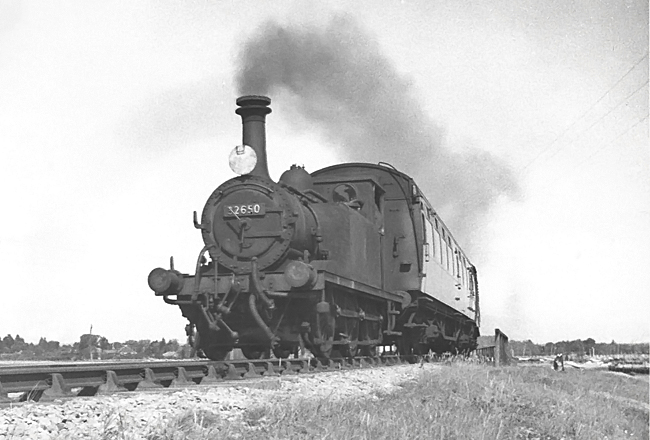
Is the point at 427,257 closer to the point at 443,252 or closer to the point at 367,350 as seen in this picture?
the point at 367,350

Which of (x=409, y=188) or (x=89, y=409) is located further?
(x=409, y=188)

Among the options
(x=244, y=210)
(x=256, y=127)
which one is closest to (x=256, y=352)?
(x=244, y=210)

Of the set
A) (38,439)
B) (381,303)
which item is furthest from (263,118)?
(38,439)

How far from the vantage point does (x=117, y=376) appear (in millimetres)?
7785

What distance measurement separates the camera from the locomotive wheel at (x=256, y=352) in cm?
1358

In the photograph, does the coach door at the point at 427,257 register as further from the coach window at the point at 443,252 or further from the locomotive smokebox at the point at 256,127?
the locomotive smokebox at the point at 256,127

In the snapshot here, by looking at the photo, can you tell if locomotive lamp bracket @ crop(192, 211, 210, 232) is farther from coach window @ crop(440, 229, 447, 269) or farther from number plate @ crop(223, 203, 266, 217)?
coach window @ crop(440, 229, 447, 269)

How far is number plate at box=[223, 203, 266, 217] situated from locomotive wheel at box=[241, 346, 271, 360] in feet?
7.69

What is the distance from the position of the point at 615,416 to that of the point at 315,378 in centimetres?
457

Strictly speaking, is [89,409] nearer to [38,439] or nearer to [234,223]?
[38,439]

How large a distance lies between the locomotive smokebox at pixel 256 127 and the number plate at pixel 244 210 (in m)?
0.60

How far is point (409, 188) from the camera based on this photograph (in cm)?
1553

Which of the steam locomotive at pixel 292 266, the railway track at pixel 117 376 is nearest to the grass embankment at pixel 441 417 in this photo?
the railway track at pixel 117 376

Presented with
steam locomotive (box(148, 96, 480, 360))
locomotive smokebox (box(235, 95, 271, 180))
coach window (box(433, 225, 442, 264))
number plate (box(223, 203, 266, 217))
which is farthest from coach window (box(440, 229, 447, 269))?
number plate (box(223, 203, 266, 217))
